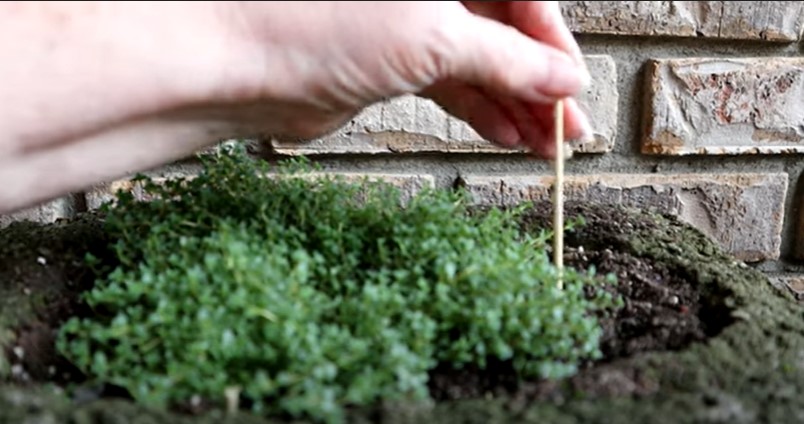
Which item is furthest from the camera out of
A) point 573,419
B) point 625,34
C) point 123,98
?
point 625,34

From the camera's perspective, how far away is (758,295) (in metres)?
0.65

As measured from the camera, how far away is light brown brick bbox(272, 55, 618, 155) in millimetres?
1014

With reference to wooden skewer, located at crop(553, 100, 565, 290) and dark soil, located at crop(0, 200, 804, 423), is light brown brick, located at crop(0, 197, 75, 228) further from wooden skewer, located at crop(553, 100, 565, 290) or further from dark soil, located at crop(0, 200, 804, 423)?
wooden skewer, located at crop(553, 100, 565, 290)

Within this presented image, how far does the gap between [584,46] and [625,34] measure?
49 mm

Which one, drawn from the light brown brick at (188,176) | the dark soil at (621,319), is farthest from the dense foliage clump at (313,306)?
the light brown brick at (188,176)

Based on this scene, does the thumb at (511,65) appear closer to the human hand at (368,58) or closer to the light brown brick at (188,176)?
the human hand at (368,58)

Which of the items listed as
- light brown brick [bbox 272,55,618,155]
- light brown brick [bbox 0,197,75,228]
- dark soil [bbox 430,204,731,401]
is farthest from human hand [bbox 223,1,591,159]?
light brown brick [bbox 0,197,75,228]

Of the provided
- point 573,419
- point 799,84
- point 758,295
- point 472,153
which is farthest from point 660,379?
point 799,84

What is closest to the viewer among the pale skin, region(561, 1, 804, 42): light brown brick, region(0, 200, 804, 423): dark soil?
region(0, 200, 804, 423): dark soil

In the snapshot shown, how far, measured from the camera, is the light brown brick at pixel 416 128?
1014mm

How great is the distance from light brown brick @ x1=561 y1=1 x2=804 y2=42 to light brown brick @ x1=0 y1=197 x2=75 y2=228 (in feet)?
2.06

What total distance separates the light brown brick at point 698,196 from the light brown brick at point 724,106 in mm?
40

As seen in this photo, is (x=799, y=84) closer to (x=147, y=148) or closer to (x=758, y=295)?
(x=758, y=295)

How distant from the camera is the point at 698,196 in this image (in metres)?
1.08
